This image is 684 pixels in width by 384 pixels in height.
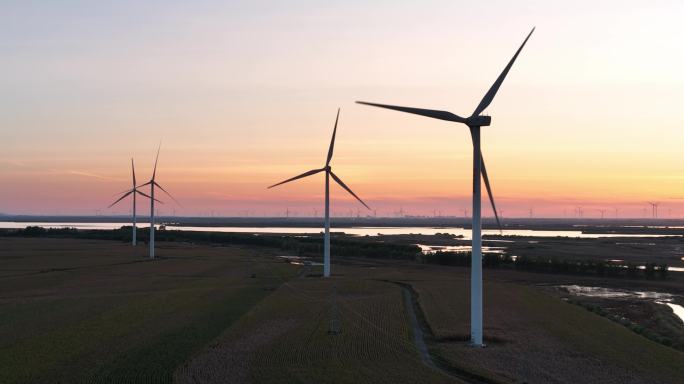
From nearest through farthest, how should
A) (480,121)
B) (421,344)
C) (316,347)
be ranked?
1. (316,347)
2. (480,121)
3. (421,344)

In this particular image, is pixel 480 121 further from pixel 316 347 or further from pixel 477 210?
pixel 316 347

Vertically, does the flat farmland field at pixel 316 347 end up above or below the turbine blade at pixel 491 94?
below

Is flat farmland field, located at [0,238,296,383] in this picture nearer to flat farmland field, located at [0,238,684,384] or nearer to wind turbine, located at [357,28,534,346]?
flat farmland field, located at [0,238,684,384]

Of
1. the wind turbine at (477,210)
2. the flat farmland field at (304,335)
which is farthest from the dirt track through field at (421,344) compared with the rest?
the wind turbine at (477,210)

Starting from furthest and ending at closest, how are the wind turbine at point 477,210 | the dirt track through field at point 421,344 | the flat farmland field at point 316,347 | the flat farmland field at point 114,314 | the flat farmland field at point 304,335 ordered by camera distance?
the wind turbine at point 477,210 < the flat farmland field at point 114,314 < the flat farmland field at point 304,335 < the dirt track through field at point 421,344 < the flat farmland field at point 316,347

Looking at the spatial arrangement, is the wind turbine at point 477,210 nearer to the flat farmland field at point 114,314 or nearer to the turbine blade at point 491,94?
the turbine blade at point 491,94

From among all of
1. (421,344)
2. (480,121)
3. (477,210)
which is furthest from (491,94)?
(421,344)

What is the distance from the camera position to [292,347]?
32.8 metres

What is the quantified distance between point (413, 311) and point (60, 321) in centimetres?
2068

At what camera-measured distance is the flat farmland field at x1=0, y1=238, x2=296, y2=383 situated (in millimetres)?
28438

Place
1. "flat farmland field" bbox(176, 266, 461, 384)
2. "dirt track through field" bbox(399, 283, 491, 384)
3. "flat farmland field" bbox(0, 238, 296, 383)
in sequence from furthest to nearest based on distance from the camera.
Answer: "flat farmland field" bbox(0, 238, 296, 383)
"dirt track through field" bbox(399, 283, 491, 384)
"flat farmland field" bbox(176, 266, 461, 384)

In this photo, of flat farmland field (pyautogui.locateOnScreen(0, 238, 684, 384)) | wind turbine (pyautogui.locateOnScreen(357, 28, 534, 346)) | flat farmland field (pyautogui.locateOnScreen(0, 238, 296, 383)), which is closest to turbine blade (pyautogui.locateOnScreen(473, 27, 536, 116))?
wind turbine (pyautogui.locateOnScreen(357, 28, 534, 346))

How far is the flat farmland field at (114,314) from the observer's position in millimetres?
28438

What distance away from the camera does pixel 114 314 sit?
138 ft
